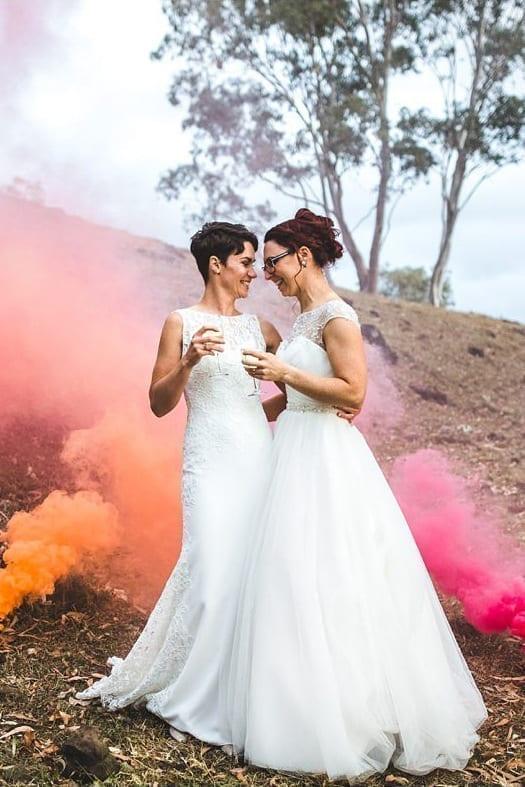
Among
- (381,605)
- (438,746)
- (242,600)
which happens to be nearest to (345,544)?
(381,605)

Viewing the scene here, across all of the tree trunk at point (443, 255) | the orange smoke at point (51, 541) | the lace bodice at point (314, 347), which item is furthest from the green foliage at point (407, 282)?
the lace bodice at point (314, 347)

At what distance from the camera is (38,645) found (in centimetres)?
471

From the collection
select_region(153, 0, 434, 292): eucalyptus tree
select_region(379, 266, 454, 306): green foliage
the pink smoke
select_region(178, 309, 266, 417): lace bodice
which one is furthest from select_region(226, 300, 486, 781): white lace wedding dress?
select_region(379, 266, 454, 306): green foliage

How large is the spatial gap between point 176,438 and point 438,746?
14.8 ft

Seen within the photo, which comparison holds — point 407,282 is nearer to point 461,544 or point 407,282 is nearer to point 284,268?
point 461,544

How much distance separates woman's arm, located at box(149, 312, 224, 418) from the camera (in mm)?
3451

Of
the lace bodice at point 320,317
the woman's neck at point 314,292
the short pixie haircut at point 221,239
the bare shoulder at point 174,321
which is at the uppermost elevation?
the short pixie haircut at point 221,239

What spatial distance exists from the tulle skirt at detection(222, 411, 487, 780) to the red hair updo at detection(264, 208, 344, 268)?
0.74 m

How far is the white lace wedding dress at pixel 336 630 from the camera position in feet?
10.5

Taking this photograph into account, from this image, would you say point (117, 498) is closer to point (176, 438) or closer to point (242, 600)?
point (176, 438)

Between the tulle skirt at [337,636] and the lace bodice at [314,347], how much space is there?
0.08m

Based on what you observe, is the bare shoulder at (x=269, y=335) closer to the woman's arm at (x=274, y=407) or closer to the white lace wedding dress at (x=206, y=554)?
the white lace wedding dress at (x=206, y=554)

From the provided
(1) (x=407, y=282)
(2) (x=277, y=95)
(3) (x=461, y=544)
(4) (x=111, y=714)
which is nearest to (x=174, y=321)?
(4) (x=111, y=714)

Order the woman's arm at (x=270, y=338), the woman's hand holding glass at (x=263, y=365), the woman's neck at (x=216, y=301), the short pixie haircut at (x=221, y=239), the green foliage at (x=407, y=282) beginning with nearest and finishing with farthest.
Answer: the woman's hand holding glass at (x=263, y=365) < the short pixie haircut at (x=221, y=239) < the woman's neck at (x=216, y=301) < the woman's arm at (x=270, y=338) < the green foliage at (x=407, y=282)
